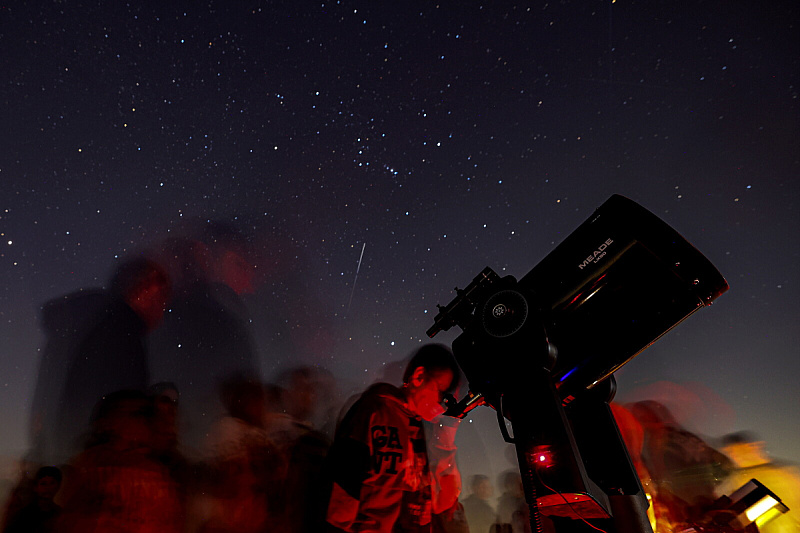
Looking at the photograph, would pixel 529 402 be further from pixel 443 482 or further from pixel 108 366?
pixel 108 366

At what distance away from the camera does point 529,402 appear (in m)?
1.28

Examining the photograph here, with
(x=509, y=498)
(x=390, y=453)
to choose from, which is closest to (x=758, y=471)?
(x=509, y=498)

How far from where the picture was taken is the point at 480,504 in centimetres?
688

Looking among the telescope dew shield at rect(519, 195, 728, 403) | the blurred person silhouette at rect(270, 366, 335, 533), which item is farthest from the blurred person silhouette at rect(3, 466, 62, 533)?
the telescope dew shield at rect(519, 195, 728, 403)

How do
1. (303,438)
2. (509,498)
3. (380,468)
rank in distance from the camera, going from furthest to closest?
(509,498) < (303,438) < (380,468)

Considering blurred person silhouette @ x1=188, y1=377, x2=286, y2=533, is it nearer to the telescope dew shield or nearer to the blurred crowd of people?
the blurred crowd of people

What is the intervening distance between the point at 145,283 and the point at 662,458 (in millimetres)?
7368

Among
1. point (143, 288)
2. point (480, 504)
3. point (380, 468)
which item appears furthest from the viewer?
point (480, 504)

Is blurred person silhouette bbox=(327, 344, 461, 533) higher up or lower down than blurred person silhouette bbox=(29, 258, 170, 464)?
lower down

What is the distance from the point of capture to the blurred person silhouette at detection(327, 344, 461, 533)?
Result: 2188 mm

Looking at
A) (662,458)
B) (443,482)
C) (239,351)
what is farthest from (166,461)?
(662,458)

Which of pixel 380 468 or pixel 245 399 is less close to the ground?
pixel 245 399

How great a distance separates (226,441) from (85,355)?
174 centimetres

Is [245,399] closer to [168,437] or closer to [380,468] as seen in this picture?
[168,437]
